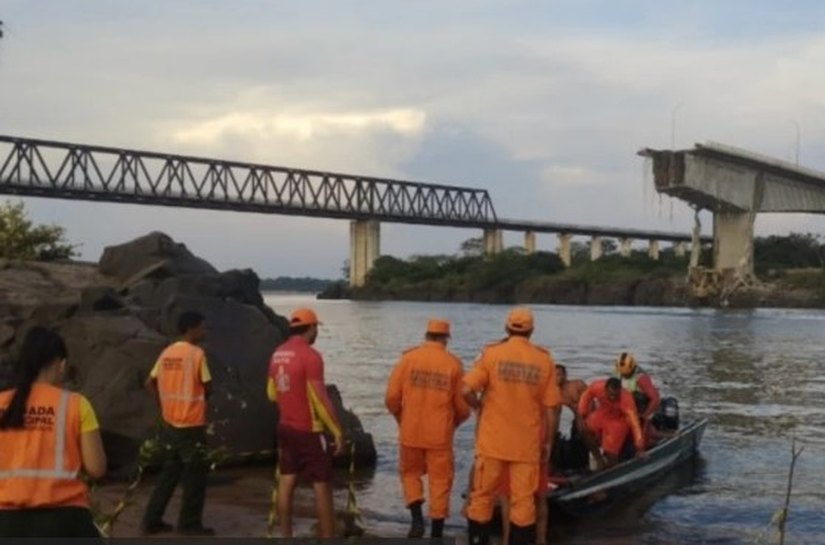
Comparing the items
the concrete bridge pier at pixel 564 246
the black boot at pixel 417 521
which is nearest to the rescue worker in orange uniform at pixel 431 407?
the black boot at pixel 417 521

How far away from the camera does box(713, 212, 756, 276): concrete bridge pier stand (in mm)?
100000

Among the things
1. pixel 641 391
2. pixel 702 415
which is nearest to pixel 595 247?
pixel 702 415

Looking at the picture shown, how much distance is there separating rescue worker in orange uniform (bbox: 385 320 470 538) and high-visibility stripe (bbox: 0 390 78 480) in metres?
4.71

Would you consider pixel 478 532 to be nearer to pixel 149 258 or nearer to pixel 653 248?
pixel 149 258

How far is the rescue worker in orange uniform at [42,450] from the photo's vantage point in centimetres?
516

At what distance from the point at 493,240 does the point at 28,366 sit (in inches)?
5924

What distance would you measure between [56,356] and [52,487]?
584mm

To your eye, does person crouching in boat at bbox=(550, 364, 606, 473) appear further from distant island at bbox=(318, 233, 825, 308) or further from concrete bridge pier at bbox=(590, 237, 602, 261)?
concrete bridge pier at bbox=(590, 237, 602, 261)

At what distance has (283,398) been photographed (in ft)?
29.6

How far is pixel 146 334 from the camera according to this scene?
14.9 m

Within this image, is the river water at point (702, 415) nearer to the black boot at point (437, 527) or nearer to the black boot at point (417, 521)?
the black boot at point (417, 521)

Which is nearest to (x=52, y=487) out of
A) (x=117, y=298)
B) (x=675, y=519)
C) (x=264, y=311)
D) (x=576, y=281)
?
(x=675, y=519)

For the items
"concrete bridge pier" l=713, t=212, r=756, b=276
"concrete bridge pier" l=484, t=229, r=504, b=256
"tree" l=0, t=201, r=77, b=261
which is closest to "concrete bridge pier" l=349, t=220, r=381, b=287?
"concrete bridge pier" l=484, t=229, r=504, b=256

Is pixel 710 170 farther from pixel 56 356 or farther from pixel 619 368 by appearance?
pixel 56 356
